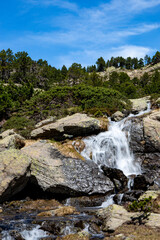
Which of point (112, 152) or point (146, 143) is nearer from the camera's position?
point (112, 152)

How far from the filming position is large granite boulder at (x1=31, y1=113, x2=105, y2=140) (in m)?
19.7

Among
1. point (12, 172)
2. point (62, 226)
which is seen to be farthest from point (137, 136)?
point (62, 226)

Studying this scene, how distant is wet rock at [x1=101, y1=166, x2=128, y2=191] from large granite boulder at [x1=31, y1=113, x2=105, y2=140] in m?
5.62

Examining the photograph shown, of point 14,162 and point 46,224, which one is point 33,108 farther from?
point 46,224

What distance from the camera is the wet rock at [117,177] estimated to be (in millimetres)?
14047

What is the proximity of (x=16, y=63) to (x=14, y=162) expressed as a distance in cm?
4603

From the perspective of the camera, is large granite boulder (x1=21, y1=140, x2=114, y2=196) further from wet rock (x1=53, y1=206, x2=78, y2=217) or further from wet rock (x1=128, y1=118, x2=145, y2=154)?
wet rock (x1=128, y1=118, x2=145, y2=154)

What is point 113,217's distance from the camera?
357 inches

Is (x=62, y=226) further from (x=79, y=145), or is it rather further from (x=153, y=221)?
(x=79, y=145)

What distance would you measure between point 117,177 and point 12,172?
7225 millimetres

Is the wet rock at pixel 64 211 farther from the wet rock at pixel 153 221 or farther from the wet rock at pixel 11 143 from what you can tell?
the wet rock at pixel 11 143

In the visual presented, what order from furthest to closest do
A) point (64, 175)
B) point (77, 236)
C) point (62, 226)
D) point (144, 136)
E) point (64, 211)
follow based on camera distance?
1. point (144, 136)
2. point (64, 175)
3. point (64, 211)
4. point (62, 226)
5. point (77, 236)

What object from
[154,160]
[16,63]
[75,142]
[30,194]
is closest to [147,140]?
[154,160]

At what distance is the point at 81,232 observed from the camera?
8336mm
